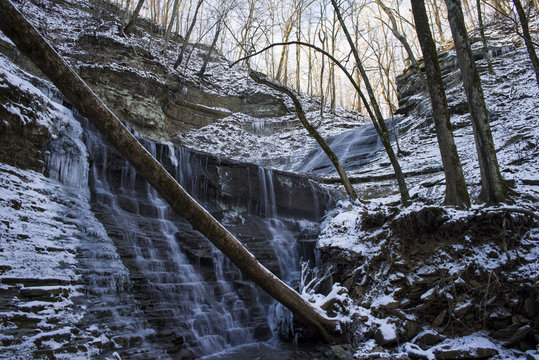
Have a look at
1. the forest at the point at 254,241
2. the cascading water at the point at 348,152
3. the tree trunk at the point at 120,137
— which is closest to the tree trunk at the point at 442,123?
the forest at the point at 254,241

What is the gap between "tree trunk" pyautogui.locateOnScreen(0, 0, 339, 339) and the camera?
3340mm

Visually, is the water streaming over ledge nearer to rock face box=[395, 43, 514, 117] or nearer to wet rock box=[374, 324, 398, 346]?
wet rock box=[374, 324, 398, 346]

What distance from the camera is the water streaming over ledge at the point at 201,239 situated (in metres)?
5.69

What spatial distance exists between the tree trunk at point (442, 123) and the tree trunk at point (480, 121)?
335 millimetres

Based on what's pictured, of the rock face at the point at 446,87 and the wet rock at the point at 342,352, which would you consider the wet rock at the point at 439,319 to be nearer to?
the wet rock at the point at 342,352

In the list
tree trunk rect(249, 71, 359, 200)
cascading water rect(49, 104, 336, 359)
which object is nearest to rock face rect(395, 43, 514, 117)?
tree trunk rect(249, 71, 359, 200)

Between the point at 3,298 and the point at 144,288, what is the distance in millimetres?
Result: 1982

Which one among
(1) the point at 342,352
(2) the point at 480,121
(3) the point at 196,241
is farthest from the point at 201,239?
(2) the point at 480,121

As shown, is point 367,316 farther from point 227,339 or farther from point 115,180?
point 115,180

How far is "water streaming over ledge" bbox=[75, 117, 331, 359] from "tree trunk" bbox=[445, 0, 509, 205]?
4422mm

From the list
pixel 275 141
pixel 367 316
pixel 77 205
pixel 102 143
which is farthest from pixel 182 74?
pixel 367 316

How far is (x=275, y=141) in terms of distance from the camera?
19781mm

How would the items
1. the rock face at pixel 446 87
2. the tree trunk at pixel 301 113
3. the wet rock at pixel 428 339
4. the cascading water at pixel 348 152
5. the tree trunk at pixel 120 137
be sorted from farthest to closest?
the cascading water at pixel 348 152
the rock face at pixel 446 87
the tree trunk at pixel 301 113
the wet rock at pixel 428 339
the tree trunk at pixel 120 137

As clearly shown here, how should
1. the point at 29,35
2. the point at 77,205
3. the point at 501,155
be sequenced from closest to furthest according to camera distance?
the point at 29,35
the point at 77,205
the point at 501,155
